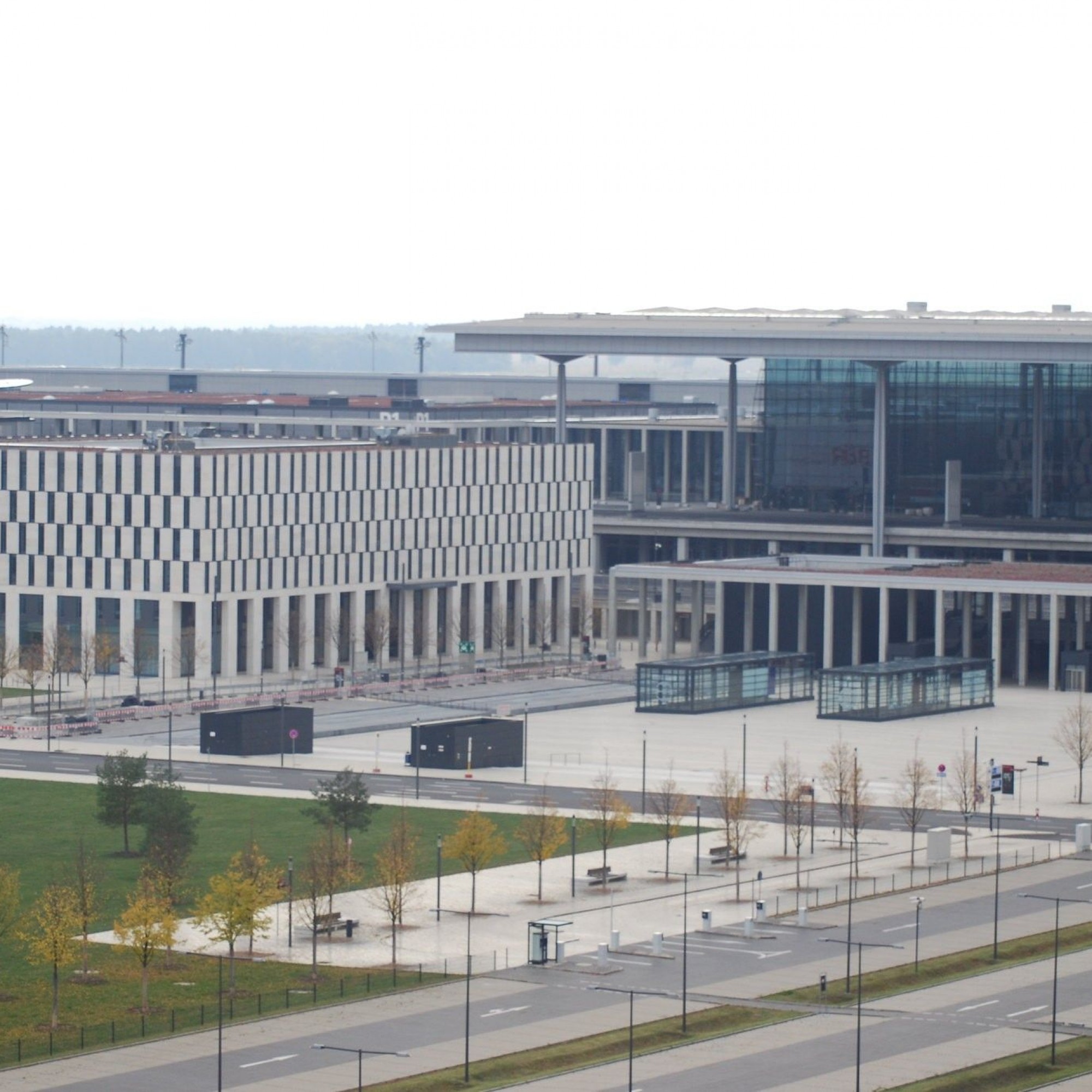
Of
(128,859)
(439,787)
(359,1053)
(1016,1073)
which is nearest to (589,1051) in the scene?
(359,1053)

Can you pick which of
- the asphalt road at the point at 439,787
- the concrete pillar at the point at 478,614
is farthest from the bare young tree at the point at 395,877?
the concrete pillar at the point at 478,614

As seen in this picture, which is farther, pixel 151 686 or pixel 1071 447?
pixel 1071 447

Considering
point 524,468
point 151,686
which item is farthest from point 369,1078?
point 524,468

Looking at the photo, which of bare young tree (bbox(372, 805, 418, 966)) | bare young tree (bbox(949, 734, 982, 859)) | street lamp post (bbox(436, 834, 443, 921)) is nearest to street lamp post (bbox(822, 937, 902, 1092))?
street lamp post (bbox(436, 834, 443, 921))

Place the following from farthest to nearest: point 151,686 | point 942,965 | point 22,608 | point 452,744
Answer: point 22,608
point 151,686
point 452,744
point 942,965

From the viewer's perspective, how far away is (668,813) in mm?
107438

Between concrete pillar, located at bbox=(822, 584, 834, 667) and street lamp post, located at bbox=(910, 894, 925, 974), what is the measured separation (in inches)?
2969

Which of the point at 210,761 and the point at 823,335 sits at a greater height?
the point at 823,335

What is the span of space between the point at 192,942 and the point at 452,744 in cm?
4108

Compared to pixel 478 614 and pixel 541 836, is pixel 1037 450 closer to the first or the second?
pixel 478 614

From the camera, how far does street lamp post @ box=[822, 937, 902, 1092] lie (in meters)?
69.8

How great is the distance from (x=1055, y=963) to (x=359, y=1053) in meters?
20.0

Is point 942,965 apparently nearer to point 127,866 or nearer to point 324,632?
point 127,866

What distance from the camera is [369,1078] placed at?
71.1 m
